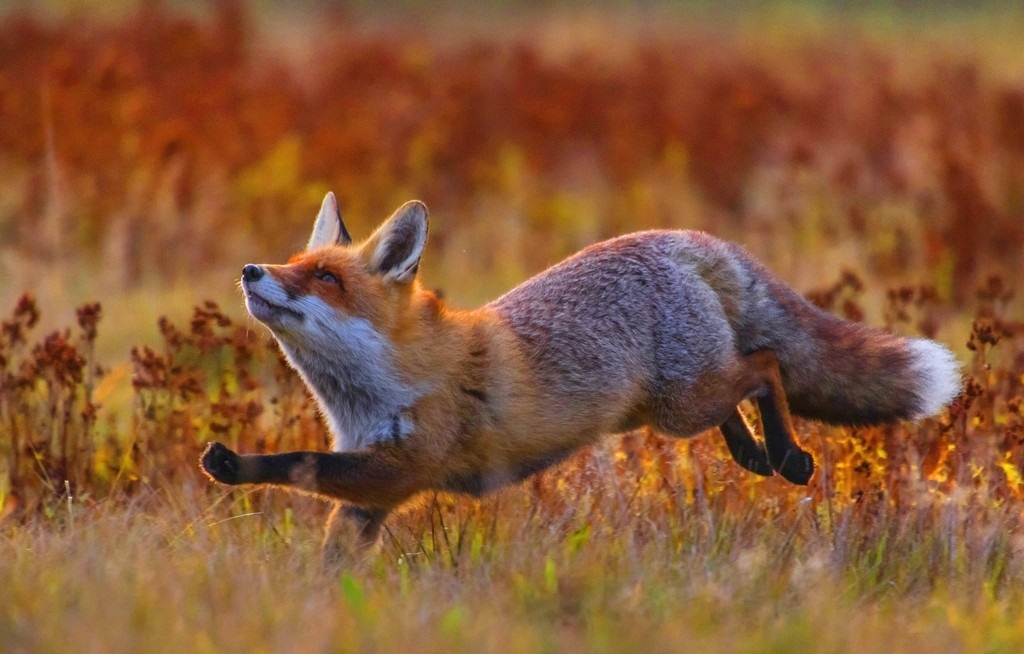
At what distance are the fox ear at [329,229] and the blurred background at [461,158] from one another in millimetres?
2719

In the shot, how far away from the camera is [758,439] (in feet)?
19.9

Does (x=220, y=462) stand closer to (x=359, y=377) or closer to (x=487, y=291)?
(x=359, y=377)

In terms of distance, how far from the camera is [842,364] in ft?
19.1

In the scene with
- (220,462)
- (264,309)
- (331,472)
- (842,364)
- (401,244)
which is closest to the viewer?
(220,462)

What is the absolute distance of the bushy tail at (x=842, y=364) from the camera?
226 inches

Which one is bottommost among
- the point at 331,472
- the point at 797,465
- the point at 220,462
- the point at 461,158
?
the point at 797,465

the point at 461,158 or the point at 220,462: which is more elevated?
the point at 461,158

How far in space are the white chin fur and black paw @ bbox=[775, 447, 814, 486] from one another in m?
0.51

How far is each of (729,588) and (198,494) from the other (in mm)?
2503

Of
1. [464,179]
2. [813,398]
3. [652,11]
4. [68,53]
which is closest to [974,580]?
[813,398]

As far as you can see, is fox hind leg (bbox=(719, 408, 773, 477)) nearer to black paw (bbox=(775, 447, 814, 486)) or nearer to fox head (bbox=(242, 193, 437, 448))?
black paw (bbox=(775, 447, 814, 486))

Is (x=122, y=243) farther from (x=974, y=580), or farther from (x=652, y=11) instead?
(x=652, y=11)

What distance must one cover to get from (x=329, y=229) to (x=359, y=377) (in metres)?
0.98

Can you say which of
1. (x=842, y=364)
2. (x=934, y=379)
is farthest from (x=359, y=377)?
(x=934, y=379)
